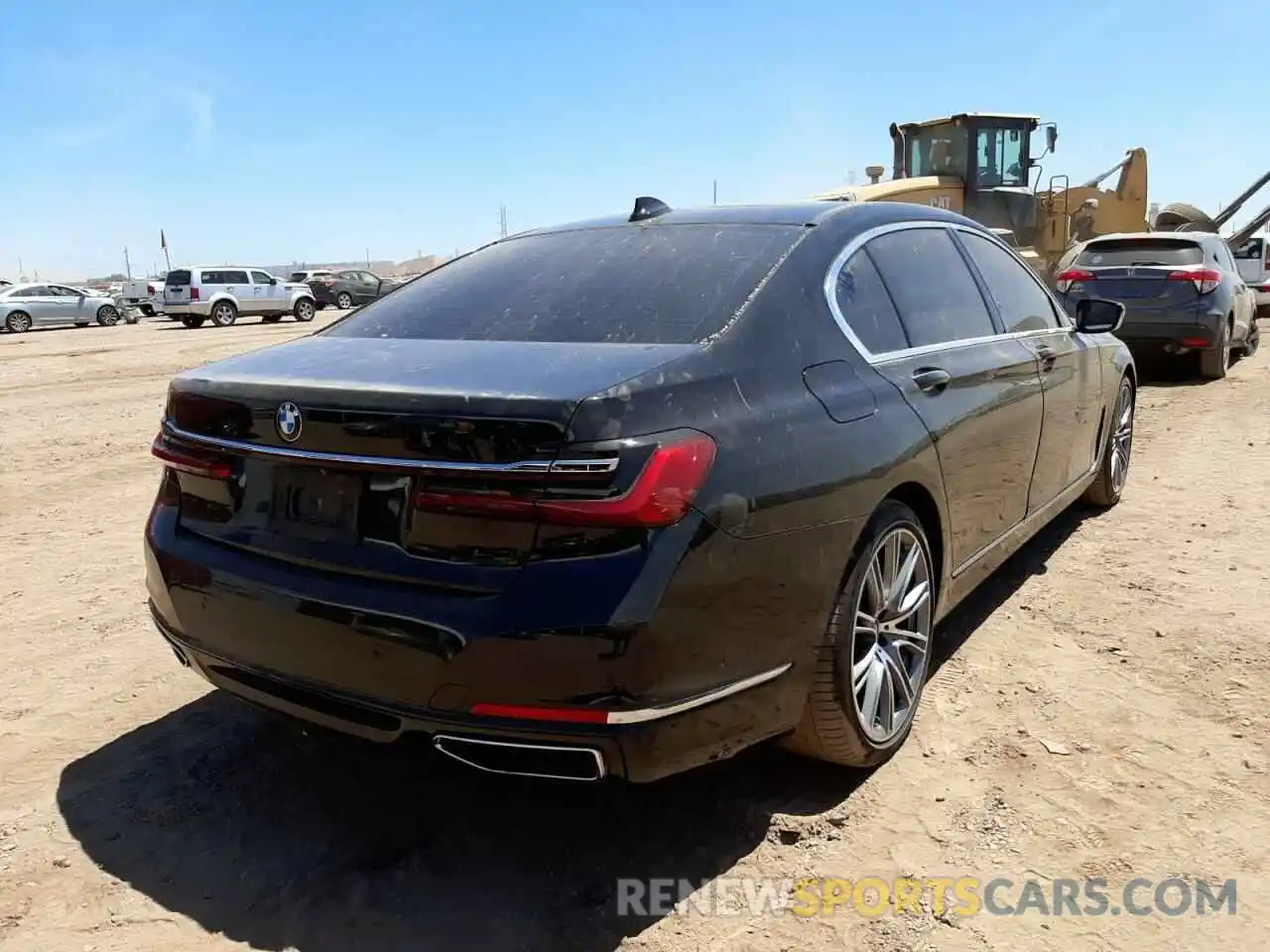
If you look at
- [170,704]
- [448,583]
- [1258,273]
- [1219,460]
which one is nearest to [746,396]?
[448,583]

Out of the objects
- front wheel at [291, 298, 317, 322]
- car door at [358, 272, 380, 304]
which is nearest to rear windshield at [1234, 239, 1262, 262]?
front wheel at [291, 298, 317, 322]

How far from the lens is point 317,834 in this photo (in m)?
2.71

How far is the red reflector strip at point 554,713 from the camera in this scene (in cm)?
212

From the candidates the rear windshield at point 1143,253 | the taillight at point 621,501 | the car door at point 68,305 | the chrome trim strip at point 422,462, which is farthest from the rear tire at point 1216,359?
the car door at point 68,305

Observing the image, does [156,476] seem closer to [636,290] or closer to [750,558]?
[636,290]

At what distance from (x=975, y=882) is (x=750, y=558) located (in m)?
1.03

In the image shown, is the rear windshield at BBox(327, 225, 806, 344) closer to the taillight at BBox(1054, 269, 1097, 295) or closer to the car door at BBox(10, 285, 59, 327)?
the taillight at BBox(1054, 269, 1097, 295)

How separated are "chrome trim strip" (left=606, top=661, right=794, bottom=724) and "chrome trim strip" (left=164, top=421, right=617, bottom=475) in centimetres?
53

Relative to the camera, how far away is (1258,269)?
60.6 ft

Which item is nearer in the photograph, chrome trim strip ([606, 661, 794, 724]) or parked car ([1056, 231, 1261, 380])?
chrome trim strip ([606, 661, 794, 724])

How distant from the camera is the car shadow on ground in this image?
7.75 feet

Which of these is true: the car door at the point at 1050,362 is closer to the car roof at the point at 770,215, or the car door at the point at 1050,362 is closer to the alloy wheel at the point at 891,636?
the car roof at the point at 770,215

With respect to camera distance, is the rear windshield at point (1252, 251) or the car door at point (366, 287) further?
the car door at point (366, 287)

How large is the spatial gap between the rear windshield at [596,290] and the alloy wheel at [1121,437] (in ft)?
11.0
